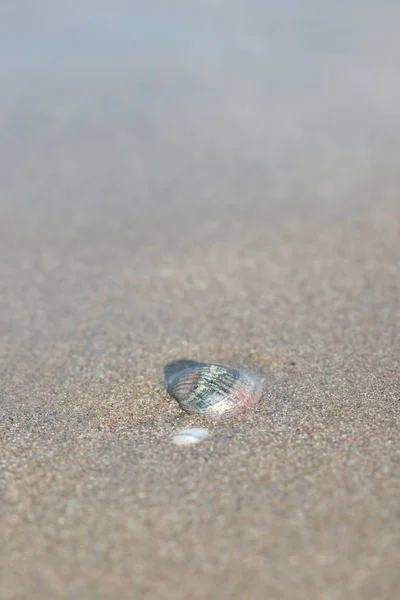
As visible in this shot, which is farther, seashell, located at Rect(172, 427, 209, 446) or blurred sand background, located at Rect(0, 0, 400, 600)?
seashell, located at Rect(172, 427, 209, 446)

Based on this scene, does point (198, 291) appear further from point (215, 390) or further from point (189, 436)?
point (189, 436)

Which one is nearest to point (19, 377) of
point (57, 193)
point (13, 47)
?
point (57, 193)

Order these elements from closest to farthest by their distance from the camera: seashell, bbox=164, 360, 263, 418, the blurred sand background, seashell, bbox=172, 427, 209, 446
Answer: the blurred sand background, seashell, bbox=172, 427, 209, 446, seashell, bbox=164, 360, 263, 418

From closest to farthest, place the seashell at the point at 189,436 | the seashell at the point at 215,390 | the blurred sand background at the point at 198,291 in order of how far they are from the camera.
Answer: the blurred sand background at the point at 198,291, the seashell at the point at 189,436, the seashell at the point at 215,390

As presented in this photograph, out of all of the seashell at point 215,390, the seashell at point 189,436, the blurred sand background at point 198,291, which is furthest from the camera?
the seashell at point 215,390

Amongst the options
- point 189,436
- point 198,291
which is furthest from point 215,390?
point 198,291

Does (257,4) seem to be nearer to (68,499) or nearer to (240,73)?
(240,73)
